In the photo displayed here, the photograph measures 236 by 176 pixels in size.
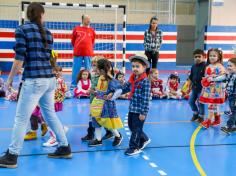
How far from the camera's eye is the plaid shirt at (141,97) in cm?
503

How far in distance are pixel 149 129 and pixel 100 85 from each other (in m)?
1.65

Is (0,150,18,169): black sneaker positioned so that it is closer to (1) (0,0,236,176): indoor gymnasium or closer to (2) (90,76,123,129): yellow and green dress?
(1) (0,0,236,176): indoor gymnasium

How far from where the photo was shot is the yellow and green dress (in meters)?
5.37

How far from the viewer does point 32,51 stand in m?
4.35

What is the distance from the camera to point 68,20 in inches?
615

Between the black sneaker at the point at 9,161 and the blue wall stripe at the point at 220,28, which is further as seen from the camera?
the blue wall stripe at the point at 220,28

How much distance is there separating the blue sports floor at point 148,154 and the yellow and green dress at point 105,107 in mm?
395

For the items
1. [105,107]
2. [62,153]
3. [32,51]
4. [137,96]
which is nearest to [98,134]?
[105,107]

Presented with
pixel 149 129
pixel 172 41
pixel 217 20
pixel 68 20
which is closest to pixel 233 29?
pixel 217 20

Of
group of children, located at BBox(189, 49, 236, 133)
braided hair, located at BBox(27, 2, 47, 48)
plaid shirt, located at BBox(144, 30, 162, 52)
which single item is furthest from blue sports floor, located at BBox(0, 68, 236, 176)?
plaid shirt, located at BBox(144, 30, 162, 52)

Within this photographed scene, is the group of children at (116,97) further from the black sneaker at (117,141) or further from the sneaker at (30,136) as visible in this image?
the sneaker at (30,136)

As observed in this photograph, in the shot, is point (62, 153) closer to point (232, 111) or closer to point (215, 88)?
point (215, 88)

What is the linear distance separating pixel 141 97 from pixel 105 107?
61cm

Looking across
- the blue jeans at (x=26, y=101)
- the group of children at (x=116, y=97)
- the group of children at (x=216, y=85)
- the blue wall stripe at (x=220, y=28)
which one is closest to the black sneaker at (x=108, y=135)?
the group of children at (x=116, y=97)
